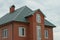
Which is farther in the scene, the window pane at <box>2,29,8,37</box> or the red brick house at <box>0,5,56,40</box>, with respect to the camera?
the window pane at <box>2,29,8,37</box>

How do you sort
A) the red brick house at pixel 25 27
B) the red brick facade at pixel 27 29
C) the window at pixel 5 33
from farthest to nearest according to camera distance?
the window at pixel 5 33, the red brick house at pixel 25 27, the red brick facade at pixel 27 29

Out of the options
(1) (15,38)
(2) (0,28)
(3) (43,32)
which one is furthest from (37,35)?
(2) (0,28)

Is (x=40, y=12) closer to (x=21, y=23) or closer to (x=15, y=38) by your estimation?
(x=21, y=23)

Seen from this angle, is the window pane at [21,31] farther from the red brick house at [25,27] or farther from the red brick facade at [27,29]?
the red brick facade at [27,29]

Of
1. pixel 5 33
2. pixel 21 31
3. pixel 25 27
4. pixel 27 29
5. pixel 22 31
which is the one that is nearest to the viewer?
pixel 21 31

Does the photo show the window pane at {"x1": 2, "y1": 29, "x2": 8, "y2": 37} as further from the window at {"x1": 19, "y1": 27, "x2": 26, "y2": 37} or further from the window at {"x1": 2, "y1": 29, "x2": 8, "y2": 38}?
the window at {"x1": 19, "y1": 27, "x2": 26, "y2": 37}

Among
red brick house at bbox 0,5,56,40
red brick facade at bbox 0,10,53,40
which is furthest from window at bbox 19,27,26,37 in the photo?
red brick facade at bbox 0,10,53,40

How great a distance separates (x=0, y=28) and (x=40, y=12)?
9272 mm

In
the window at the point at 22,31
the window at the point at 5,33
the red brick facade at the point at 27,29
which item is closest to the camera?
the red brick facade at the point at 27,29

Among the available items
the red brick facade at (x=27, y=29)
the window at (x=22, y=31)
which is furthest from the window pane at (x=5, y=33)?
the window at (x=22, y=31)

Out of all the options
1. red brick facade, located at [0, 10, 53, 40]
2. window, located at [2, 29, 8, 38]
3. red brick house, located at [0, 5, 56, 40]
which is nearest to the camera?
red brick facade, located at [0, 10, 53, 40]

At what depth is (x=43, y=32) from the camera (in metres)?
41.3

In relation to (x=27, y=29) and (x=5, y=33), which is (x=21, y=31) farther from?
(x=5, y=33)

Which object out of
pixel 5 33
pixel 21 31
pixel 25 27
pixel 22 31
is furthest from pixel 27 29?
pixel 5 33
